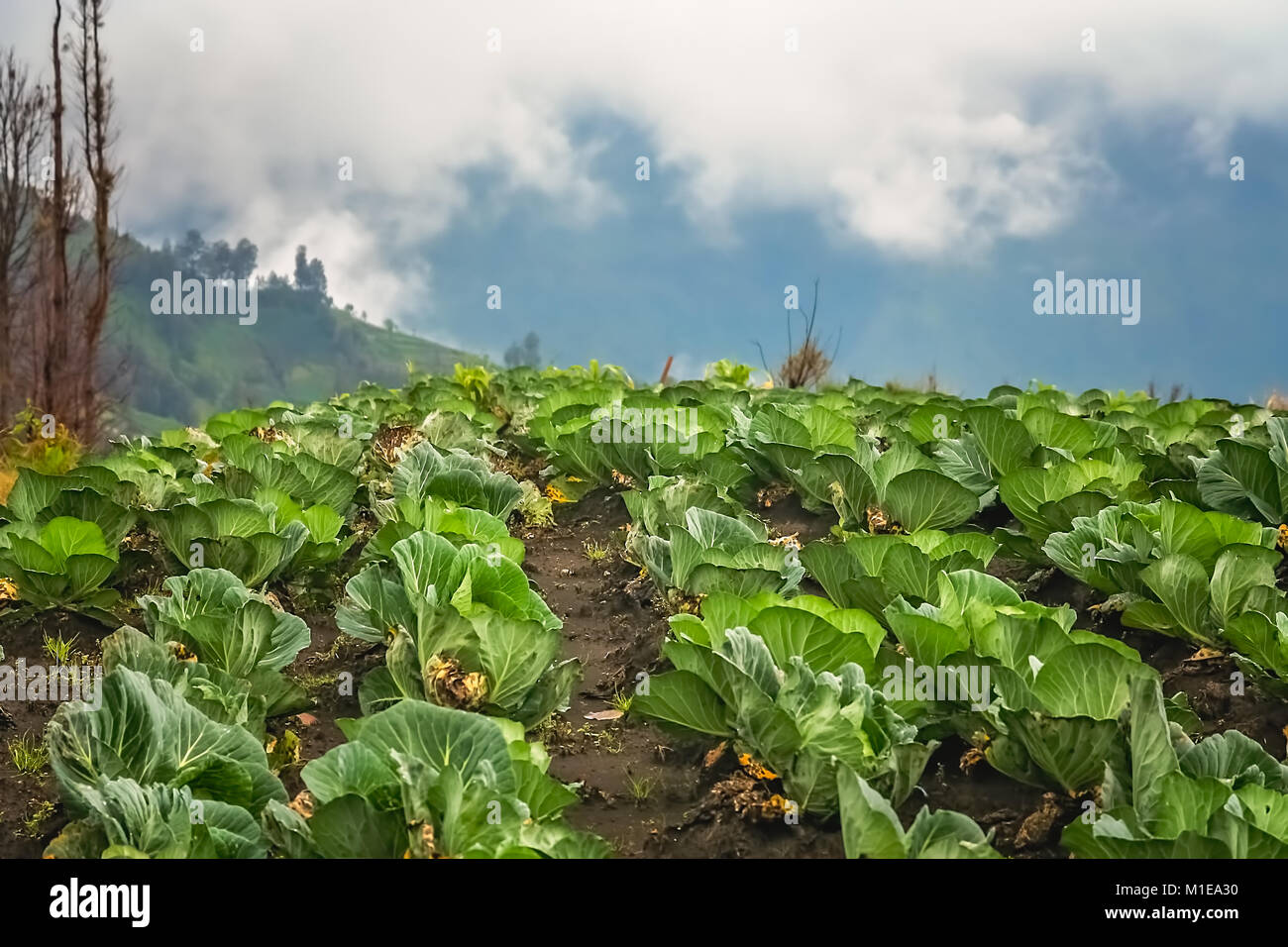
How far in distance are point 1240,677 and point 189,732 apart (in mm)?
2995

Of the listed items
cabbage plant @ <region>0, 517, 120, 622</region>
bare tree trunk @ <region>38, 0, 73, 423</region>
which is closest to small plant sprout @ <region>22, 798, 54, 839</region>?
cabbage plant @ <region>0, 517, 120, 622</region>

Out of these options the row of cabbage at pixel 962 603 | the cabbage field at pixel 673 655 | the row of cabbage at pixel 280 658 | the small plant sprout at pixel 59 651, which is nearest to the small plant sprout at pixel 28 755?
the cabbage field at pixel 673 655

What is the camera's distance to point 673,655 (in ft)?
9.16

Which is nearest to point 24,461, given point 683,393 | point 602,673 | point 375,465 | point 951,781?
point 375,465


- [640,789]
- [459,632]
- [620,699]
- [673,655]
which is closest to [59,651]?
[459,632]

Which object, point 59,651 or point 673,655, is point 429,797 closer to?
point 673,655

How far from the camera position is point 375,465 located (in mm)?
5887

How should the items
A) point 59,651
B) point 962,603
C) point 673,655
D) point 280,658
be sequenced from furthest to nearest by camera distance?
point 59,651
point 280,658
point 962,603
point 673,655

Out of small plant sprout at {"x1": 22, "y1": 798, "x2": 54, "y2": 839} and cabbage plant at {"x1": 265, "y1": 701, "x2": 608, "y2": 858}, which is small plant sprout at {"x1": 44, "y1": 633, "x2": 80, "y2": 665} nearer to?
small plant sprout at {"x1": 22, "y1": 798, "x2": 54, "y2": 839}

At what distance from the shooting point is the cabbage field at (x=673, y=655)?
2.29m

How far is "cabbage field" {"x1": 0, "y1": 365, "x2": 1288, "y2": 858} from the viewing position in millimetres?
2287

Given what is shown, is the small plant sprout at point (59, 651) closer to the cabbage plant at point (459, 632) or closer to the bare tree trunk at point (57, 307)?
the cabbage plant at point (459, 632)

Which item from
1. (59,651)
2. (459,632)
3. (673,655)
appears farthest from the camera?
(59,651)
